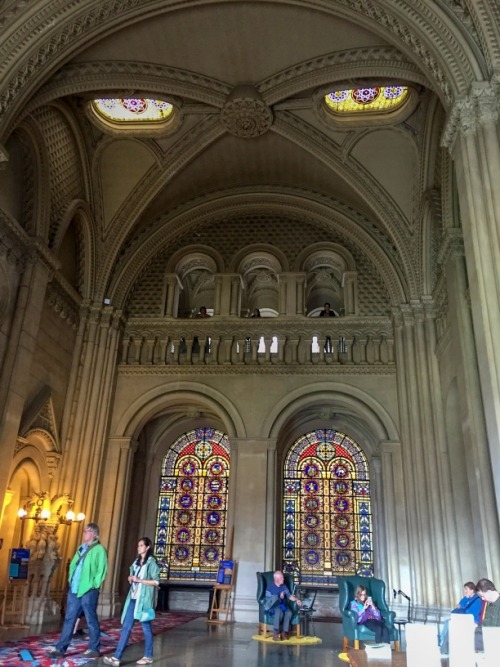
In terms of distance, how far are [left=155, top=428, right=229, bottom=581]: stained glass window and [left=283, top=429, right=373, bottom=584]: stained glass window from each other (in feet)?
6.00

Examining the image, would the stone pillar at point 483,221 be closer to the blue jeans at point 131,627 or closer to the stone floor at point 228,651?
the stone floor at point 228,651

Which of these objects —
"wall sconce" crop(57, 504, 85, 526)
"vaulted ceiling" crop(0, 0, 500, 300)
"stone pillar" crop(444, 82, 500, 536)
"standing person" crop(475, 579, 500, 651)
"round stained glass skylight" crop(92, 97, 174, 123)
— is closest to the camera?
"standing person" crop(475, 579, 500, 651)

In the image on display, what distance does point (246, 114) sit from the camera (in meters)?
12.5

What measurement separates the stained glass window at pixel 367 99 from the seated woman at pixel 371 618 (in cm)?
1005

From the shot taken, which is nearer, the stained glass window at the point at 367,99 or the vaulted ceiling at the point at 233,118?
the vaulted ceiling at the point at 233,118

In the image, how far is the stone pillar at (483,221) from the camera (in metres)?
6.66

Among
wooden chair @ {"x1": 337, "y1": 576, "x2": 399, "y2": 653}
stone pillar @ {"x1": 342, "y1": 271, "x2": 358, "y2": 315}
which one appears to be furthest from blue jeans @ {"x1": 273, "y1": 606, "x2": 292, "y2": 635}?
stone pillar @ {"x1": 342, "y1": 271, "x2": 358, "y2": 315}

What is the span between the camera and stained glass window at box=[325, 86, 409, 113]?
40.7 feet

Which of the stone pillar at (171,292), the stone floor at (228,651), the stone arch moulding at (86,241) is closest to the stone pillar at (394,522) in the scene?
the stone floor at (228,651)

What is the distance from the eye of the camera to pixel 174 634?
922 centimetres

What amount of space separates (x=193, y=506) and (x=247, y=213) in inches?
326

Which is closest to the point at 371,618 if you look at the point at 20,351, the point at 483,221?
the point at 483,221

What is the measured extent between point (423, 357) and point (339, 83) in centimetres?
628

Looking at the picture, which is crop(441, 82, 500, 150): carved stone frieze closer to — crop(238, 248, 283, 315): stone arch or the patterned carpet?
crop(238, 248, 283, 315): stone arch
